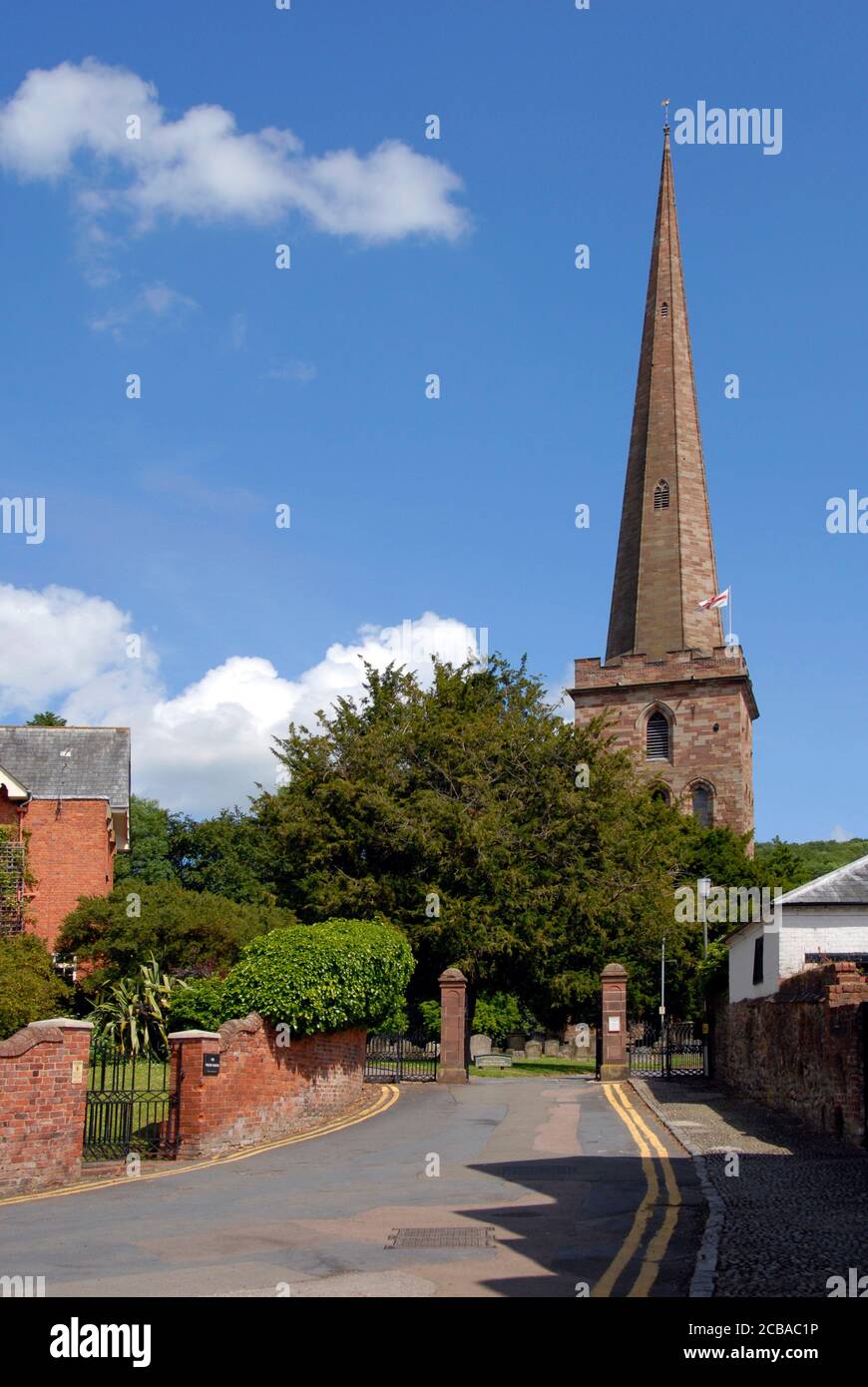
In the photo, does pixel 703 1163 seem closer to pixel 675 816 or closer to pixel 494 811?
pixel 494 811

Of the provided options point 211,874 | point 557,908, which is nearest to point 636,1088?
point 557,908

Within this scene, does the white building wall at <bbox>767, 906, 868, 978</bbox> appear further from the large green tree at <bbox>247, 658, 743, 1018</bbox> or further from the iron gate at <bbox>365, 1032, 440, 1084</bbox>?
the large green tree at <bbox>247, 658, 743, 1018</bbox>

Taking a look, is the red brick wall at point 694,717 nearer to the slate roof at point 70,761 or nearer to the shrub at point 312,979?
the slate roof at point 70,761

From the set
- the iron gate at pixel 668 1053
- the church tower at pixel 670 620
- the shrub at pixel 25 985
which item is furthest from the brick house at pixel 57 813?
the church tower at pixel 670 620

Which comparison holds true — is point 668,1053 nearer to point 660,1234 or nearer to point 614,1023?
point 614,1023

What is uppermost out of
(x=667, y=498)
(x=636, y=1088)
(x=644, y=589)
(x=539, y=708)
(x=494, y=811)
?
(x=667, y=498)

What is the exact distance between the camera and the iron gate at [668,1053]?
34.5 m

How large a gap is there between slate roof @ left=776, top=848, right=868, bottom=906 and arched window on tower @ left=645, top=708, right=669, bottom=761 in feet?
127

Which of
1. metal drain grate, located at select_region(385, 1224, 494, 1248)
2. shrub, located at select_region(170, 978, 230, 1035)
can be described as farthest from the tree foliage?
metal drain grate, located at select_region(385, 1224, 494, 1248)

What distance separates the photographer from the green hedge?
21266 mm

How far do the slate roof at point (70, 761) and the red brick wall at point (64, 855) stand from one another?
0.43m

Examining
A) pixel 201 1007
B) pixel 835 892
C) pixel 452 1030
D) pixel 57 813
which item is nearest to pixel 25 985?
pixel 201 1007
